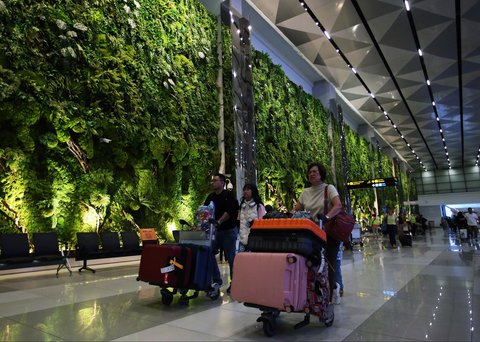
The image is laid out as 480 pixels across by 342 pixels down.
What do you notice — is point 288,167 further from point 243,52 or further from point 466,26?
point 466,26

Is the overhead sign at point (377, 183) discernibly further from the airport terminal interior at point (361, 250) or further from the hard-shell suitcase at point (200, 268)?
the hard-shell suitcase at point (200, 268)

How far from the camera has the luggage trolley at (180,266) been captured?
3.33m

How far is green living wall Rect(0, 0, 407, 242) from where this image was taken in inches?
234

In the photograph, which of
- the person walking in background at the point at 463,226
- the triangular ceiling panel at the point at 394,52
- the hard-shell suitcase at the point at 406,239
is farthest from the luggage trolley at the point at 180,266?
the person walking in background at the point at 463,226

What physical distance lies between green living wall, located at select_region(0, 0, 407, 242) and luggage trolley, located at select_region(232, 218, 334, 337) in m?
5.07

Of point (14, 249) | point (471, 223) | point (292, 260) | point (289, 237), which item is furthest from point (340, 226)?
point (471, 223)

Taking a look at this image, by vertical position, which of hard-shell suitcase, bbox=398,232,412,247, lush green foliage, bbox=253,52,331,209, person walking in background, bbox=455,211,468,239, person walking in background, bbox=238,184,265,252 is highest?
lush green foliage, bbox=253,52,331,209

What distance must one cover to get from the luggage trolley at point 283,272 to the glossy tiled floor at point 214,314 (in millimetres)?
214

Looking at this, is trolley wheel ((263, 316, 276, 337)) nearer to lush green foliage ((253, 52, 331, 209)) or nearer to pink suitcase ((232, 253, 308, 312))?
pink suitcase ((232, 253, 308, 312))

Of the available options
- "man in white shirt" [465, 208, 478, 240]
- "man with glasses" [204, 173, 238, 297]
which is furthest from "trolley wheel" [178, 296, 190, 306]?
Answer: "man in white shirt" [465, 208, 478, 240]

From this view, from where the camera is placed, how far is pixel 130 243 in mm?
6875

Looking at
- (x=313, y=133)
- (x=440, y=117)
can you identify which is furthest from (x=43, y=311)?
(x=440, y=117)

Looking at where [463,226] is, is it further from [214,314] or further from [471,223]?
[214,314]

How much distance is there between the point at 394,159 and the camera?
3497cm
